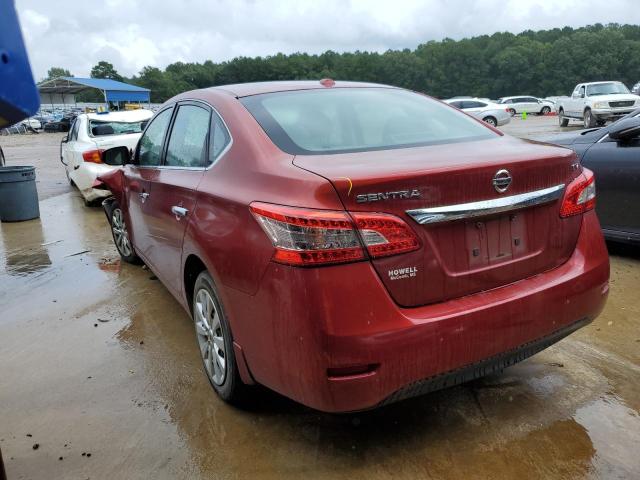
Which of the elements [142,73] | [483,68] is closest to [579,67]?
[483,68]

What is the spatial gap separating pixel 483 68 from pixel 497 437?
101 metres

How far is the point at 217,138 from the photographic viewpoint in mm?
3033

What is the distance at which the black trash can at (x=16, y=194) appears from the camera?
8305mm

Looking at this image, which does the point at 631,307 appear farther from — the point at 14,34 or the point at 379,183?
the point at 14,34

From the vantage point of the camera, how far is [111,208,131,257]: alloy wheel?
18.9ft

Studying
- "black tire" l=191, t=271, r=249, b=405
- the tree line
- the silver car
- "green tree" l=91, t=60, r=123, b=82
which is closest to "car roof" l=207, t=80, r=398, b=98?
"black tire" l=191, t=271, r=249, b=405

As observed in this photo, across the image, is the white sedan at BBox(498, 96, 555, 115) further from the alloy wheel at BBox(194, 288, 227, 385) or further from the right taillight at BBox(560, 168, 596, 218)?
the alloy wheel at BBox(194, 288, 227, 385)

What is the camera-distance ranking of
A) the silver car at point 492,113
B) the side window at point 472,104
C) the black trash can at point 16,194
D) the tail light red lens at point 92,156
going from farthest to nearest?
the side window at point 472,104 < the silver car at point 492,113 < the tail light red lens at point 92,156 < the black trash can at point 16,194

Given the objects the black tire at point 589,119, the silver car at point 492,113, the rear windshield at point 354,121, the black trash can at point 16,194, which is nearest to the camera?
the rear windshield at point 354,121

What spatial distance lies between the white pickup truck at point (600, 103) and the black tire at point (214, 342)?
2172cm

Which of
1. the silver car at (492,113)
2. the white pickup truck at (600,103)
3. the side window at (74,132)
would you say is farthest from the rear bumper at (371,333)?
the silver car at (492,113)

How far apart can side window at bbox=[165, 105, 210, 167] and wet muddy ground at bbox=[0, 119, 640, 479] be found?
1273 millimetres

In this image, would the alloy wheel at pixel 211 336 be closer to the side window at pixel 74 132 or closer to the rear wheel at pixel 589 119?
the side window at pixel 74 132

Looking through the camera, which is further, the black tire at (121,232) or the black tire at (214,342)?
the black tire at (121,232)
